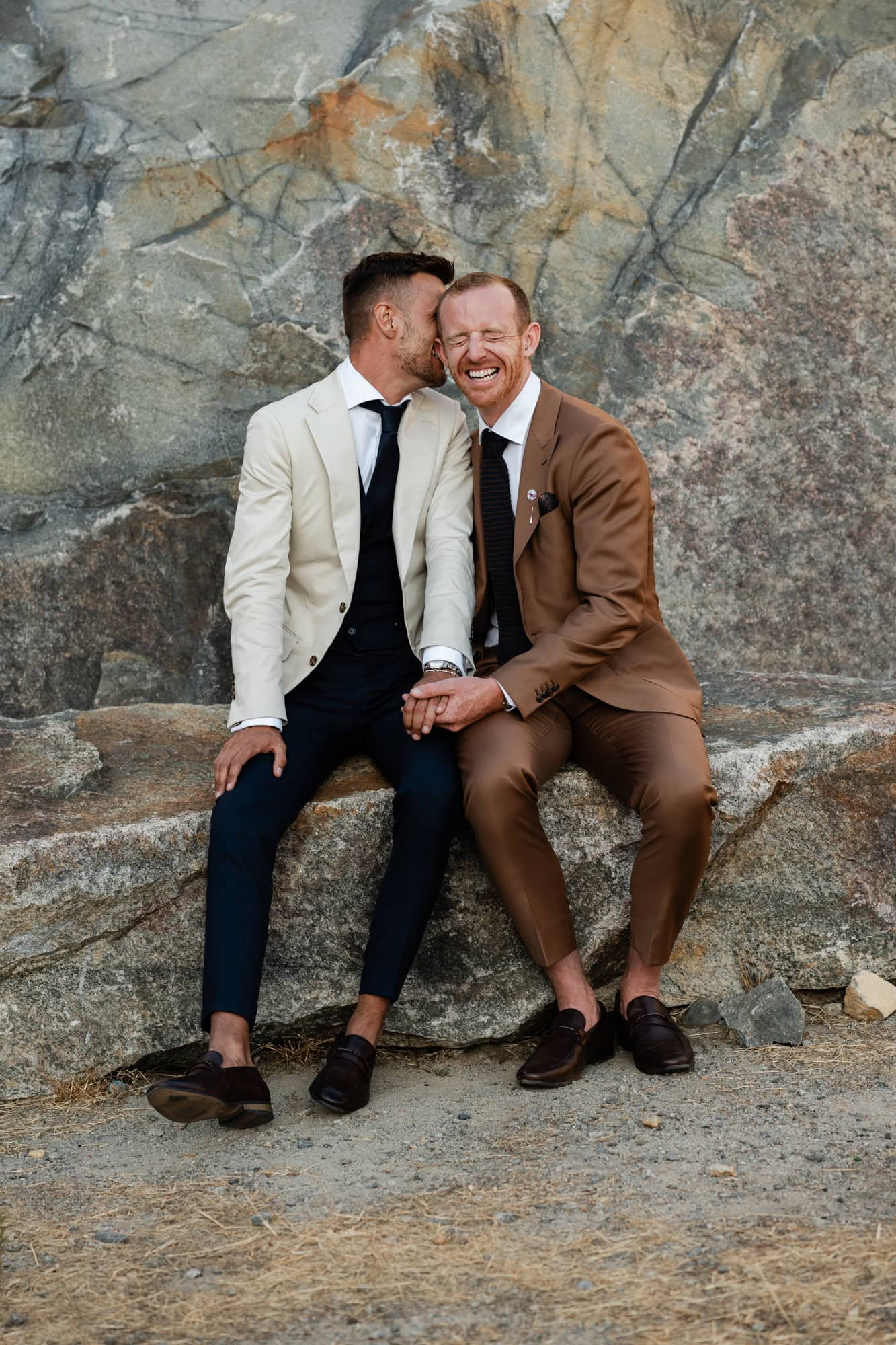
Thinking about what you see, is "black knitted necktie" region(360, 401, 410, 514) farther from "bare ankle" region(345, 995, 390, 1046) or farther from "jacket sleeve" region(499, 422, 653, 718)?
"bare ankle" region(345, 995, 390, 1046)

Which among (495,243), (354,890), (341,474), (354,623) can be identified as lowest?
(354,890)

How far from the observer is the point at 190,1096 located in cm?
284

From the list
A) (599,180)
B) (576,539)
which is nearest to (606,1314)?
(576,539)

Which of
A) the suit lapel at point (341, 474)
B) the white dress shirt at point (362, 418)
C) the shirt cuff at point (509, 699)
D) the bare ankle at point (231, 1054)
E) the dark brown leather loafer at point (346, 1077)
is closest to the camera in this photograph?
the bare ankle at point (231, 1054)

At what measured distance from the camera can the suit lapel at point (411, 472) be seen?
3.77 metres

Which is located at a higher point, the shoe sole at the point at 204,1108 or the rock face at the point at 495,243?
the rock face at the point at 495,243

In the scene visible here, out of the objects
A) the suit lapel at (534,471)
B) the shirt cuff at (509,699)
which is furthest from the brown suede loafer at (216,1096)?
→ the suit lapel at (534,471)

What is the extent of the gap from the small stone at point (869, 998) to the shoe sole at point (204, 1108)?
1.64m

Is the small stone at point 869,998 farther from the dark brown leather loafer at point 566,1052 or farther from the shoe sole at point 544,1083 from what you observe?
the shoe sole at point 544,1083

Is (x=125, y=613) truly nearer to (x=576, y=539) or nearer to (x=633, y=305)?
(x=576, y=539)

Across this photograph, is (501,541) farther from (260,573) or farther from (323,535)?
(260,573)

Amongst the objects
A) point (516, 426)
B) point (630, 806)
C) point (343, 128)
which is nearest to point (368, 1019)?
point (630, 806)

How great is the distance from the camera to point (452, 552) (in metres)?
3.78

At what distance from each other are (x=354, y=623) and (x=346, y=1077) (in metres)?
1.26
